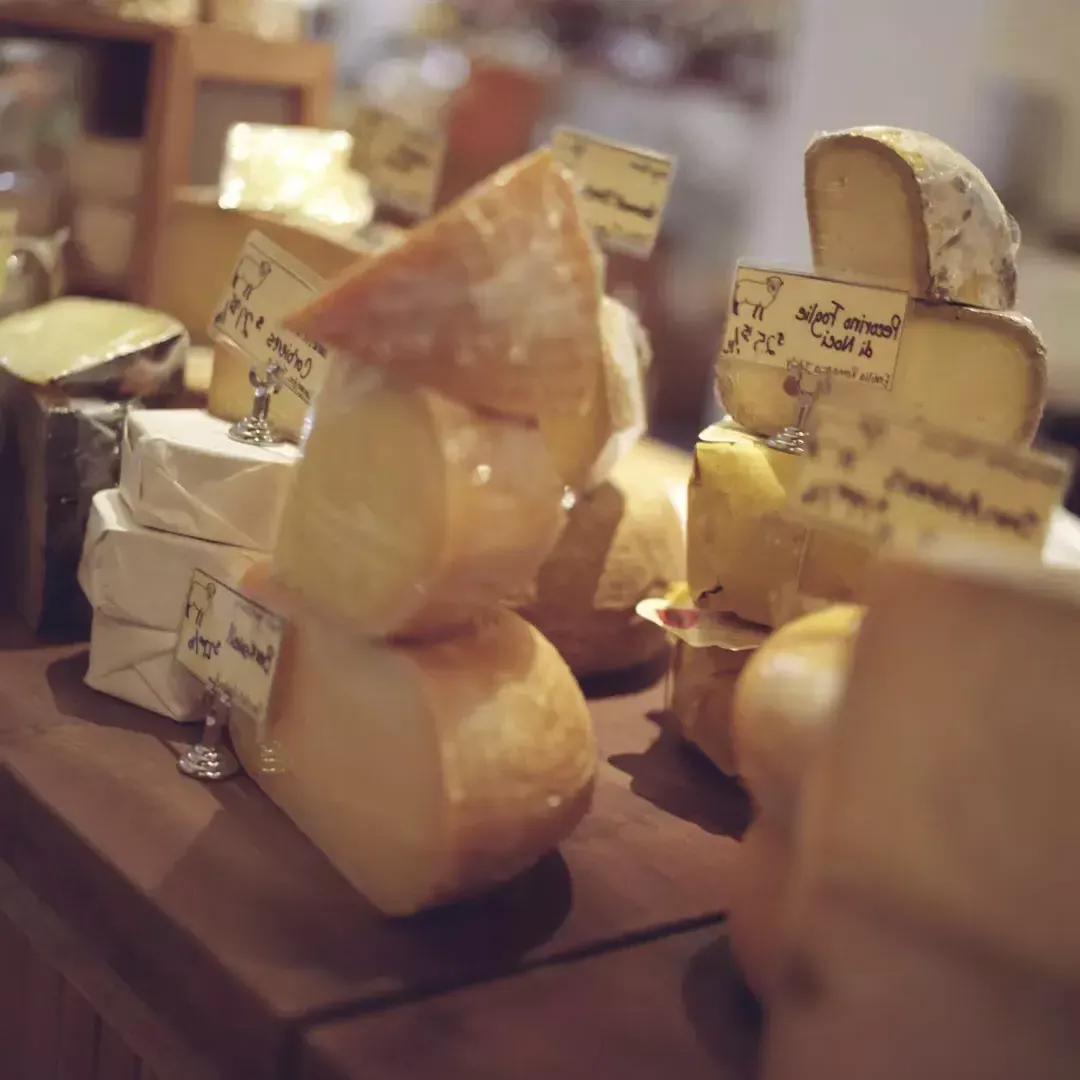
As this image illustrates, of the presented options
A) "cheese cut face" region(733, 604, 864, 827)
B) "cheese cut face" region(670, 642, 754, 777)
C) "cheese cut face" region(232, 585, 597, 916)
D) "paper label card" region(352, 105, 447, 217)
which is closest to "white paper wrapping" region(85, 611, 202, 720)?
"cheese cut face" region(232, 585, 597, 916)

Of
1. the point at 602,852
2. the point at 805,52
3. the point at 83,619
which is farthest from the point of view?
the point at 805,52

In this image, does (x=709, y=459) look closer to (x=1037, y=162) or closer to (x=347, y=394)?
(x=347, y=394)

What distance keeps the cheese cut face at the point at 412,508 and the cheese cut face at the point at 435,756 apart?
0.04 meters

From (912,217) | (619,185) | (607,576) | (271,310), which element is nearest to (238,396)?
(271,310)

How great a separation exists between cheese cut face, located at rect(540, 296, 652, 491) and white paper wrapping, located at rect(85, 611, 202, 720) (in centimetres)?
40

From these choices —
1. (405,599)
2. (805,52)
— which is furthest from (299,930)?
(805,52)

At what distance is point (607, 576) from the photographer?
1327mm

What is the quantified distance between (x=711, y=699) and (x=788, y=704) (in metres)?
0.37

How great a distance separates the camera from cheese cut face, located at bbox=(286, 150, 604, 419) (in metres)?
0.87

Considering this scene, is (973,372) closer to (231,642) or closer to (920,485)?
(920,485)

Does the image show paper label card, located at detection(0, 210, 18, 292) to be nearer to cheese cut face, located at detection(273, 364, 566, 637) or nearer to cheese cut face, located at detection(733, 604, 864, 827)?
cheese cut face, located at detection(273, 364, 566, 637)

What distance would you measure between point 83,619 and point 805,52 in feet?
7.11

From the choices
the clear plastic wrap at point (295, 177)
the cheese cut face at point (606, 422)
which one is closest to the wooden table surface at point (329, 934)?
the cheese cut face at point (606, 422)

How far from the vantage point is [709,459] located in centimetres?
115
